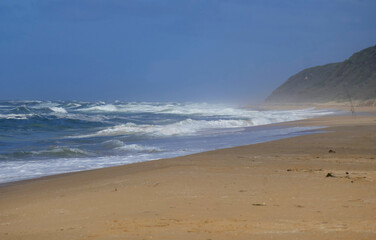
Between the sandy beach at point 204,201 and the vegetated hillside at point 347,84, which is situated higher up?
the vegetated hillside at point 347,84

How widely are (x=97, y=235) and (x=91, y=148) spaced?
411 inches

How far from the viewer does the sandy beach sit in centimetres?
367

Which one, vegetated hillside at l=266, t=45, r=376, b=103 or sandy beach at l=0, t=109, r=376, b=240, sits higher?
vegetated hillside at l=266, t=45, r=376, b=103

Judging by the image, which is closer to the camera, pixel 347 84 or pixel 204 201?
pixel 204 201

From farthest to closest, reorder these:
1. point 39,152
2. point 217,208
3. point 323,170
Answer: point 39,152 → point 323,170 → point 217,208

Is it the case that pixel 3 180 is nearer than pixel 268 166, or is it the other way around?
pixel 268 166

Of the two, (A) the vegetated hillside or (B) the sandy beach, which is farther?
(A) the vegetated hillside

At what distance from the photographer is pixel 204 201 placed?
4.85 m

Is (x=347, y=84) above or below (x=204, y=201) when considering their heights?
above

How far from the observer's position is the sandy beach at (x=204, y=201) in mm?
3674

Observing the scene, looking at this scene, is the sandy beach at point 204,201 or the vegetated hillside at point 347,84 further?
the vegetated hillside at point 347,84

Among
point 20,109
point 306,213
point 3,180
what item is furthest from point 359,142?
point 20,109

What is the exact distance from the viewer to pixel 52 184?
7.39 metres

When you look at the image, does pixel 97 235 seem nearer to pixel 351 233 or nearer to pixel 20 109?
pixel 351 233
